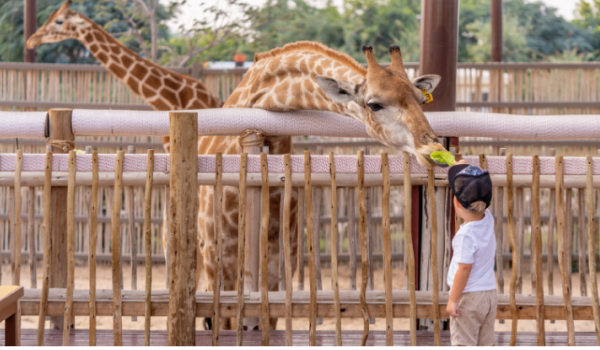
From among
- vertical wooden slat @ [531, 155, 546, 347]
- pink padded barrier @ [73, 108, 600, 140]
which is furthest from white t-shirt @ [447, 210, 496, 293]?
pink padded barrier @ [73, 108, 600, 140]

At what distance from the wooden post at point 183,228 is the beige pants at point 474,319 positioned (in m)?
1.31

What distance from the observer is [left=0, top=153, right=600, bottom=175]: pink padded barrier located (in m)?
2.98

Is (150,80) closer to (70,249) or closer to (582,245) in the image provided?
(70,249)

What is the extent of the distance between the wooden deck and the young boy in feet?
1.94

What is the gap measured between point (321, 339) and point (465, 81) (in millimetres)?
5396

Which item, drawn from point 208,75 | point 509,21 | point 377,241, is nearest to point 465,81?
point 377,241

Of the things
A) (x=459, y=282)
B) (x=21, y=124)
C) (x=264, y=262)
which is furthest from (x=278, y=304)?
(x=21, y=124)

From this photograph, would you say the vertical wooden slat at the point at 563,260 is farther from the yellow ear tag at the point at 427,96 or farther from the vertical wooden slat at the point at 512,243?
the yellow ear tag at the point at 427,96

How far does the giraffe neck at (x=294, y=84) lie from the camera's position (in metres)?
3.31

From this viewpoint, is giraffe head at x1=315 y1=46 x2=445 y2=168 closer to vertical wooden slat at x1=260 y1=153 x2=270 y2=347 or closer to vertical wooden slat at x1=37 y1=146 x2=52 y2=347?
vertical wooden slat at x1=260 y1=153 x2=270 y2=347

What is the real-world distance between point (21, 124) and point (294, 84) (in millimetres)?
1614

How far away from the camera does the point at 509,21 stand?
26.0 metres

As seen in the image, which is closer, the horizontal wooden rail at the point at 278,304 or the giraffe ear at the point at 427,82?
the horizontal wooden rail at the point at 278,304

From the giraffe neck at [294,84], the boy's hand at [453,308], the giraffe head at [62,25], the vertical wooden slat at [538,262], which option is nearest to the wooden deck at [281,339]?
the vertical wooden slat at [538,262]
